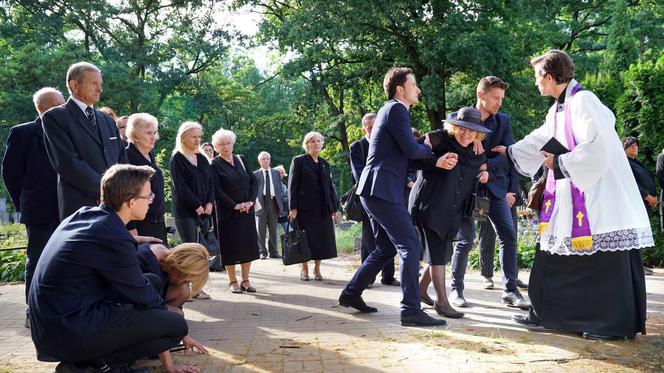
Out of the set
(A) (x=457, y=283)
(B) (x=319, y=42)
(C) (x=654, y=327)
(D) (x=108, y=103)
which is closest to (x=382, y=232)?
(A) (x=457, y=283)

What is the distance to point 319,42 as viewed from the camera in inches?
795

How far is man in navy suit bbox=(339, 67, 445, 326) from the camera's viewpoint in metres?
5.36

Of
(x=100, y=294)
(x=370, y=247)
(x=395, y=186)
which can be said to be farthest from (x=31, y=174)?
(x=370, y=247)

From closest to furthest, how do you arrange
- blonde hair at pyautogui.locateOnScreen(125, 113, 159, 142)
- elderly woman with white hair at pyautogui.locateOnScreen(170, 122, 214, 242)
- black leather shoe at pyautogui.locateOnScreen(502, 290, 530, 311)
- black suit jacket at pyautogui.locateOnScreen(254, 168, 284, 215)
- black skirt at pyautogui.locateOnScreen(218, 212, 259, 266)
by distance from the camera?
black leather shoe at pyautogui.locateOnScreen(502, 290, 530, 311), blonde hair at pyautogui.locateOnScreen(125, 113, 159, 142), elderly woman with white hair at pyautogui.locateOnScreen(170, 122, 214, 242), black skirt at pyautogui.locateOnScreen(218, 212, 259, 266), black suit jacket at pyautogui.locateOnScreen(254, 168, 284, 215)

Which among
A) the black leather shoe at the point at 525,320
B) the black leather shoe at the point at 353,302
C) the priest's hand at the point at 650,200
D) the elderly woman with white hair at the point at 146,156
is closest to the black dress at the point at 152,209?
the elderly woman with white hair at the point at 146,156

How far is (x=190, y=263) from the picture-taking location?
4.19 m

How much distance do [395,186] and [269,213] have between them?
756 cm

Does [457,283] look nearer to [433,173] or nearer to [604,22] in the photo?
[433,173]

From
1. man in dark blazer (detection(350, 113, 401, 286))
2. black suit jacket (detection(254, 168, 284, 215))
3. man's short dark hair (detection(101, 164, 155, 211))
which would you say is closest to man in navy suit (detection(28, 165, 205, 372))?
man's short dark hair (detection(101, 164, 155, 211))

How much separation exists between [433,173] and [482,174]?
1.59 feet

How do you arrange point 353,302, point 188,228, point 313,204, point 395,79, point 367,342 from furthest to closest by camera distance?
point 313,204, point 188,228, point 353,302, point 395,79, point 367,342

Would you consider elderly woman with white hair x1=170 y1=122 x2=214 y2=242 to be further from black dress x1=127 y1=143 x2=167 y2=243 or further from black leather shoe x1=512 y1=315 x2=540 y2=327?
black leather shoe x1=512 y1=315 x2=540 y2=327

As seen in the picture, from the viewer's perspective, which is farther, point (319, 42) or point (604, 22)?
point (604, 22)

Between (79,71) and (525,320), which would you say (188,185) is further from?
(525,320)
